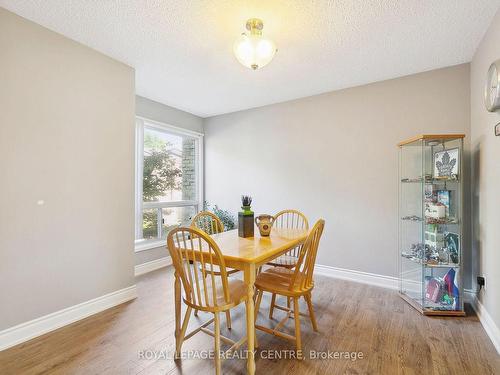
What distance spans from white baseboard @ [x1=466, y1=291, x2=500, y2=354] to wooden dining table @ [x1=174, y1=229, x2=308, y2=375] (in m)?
1.54

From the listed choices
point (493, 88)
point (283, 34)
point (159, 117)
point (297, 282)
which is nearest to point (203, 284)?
point (297, 282)

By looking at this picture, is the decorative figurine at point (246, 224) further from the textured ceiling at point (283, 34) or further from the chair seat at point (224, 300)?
the textured ceiling at point (283, 34)

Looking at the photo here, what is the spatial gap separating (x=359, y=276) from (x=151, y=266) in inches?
111

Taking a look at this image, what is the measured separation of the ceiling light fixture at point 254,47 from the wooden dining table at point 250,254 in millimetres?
1352

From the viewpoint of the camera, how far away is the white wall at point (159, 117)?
→ 3.64 meters

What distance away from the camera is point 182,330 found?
175 centimetres

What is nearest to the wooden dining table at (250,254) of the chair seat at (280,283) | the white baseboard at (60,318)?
the chair seat at (280,283)

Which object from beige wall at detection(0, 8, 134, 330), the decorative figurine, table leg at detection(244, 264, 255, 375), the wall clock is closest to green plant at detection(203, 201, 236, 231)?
beige wall at detection(0, 8, 134, 330)

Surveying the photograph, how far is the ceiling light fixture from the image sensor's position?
1.86 m

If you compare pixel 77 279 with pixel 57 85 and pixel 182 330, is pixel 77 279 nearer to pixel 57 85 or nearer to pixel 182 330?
pixel 182 330

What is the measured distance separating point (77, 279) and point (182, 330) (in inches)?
49.1

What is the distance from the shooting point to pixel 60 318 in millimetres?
2188

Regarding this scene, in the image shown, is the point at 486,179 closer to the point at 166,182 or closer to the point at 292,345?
the point at 292,345

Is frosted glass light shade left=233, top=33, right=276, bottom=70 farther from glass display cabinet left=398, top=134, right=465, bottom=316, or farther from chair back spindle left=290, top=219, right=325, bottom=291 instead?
glass display cabinet left=398, top=134, right=465, bottom=316
